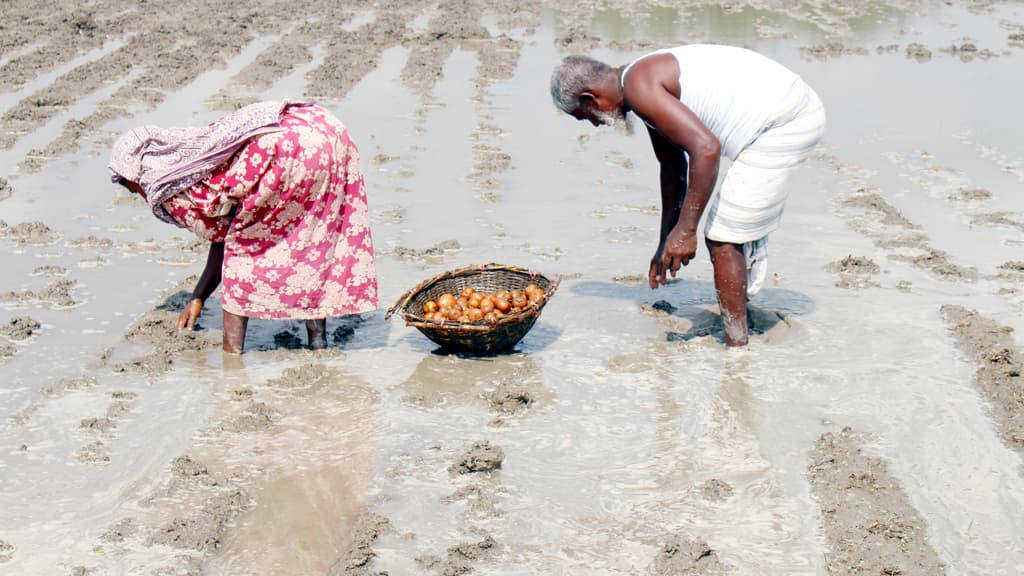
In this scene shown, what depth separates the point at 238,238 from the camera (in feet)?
16.7

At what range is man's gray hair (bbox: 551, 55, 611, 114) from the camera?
492 cm

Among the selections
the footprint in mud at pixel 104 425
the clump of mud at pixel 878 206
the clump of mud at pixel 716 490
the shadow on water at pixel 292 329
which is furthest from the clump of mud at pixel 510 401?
the clump of mud at pixel 878 206

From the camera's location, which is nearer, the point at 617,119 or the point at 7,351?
the point at 617,119

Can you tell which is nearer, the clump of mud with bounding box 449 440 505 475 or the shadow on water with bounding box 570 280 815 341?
the clump of mud with bounding box 449 440 505 475

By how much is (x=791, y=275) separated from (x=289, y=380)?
2952 mm

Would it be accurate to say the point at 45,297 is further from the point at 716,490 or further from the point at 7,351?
the point at 716,490

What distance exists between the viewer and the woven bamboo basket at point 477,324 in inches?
201

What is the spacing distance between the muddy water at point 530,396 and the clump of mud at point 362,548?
0.03 meters

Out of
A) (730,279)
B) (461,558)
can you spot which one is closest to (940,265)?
(730,279)

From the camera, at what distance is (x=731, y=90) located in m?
4.96

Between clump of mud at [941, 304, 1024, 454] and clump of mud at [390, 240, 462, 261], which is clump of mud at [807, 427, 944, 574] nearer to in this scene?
clump of mud at [941, 304, 1024, 454]

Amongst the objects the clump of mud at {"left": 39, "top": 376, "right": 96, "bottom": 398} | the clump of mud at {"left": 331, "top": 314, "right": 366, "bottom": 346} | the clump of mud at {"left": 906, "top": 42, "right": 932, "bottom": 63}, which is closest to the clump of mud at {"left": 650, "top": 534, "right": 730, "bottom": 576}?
the clump of mud at {"left": 331, "top": 314, "right": 366, "bottom": 346}

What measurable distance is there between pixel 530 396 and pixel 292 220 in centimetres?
132

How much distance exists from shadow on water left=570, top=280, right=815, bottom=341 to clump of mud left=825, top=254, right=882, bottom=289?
0.34 meters
